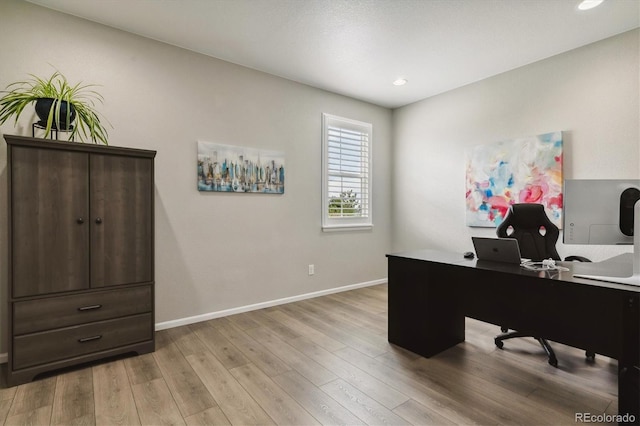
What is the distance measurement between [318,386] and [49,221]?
2.14 metres

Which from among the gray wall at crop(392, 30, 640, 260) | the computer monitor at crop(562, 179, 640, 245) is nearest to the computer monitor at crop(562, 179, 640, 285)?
the computer monitor at crop(562, 179, 640, 245)

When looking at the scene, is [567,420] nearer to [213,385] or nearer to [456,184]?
[213,385]

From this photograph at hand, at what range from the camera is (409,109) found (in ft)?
15.7

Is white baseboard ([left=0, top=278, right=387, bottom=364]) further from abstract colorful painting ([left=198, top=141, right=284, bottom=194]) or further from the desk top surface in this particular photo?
the desk top surface

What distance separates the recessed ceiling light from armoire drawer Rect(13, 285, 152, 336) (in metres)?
4.07

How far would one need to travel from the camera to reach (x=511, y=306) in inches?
82.1

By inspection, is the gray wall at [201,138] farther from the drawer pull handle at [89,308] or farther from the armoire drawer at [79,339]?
the drawer pull handle at [89,308]

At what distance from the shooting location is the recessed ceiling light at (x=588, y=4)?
2408 mm

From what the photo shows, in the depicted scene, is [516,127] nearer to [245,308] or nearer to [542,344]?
[542,344]

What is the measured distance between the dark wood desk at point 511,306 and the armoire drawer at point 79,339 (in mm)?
2052

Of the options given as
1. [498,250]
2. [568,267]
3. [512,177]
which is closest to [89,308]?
[498,250]

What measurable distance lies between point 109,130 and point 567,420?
3831mm

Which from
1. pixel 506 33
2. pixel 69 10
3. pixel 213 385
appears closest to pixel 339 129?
pixel 506 33

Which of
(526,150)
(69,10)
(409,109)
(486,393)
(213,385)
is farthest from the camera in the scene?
(409,109)
